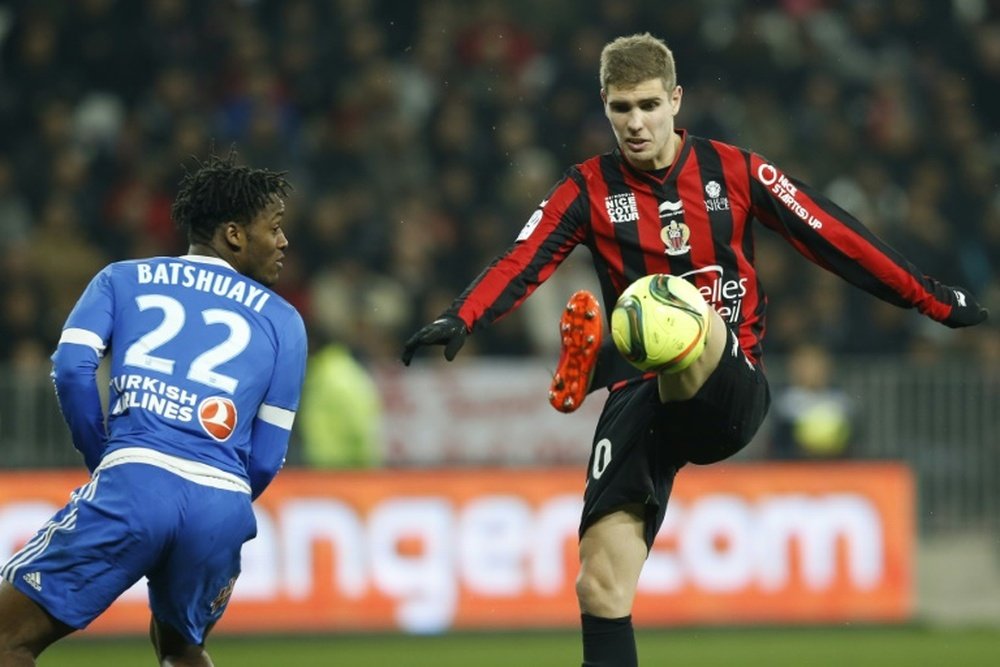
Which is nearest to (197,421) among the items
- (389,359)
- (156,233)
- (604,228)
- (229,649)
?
(604,228)

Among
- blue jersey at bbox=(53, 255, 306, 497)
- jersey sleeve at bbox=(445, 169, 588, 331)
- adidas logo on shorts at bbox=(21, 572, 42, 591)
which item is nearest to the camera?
adidas logo on shorts at bbox=(21, 572, 42, 591)

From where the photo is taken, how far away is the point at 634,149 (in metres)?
5.46

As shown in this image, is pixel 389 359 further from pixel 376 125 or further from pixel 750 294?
pixel 750 294

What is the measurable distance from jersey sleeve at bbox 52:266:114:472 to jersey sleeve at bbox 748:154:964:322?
2087 millimetres

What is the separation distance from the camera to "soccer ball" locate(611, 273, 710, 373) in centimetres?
496

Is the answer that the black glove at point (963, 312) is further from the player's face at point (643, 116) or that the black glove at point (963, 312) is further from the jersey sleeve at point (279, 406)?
the jersey sleeve at point (279, 406)

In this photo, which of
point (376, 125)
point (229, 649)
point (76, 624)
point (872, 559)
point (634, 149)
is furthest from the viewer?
point (376, 125)

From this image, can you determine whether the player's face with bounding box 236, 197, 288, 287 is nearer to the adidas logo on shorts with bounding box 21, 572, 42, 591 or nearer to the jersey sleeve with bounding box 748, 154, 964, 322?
the adidas logo on shorts with bounding box 21, 572, 42, 591

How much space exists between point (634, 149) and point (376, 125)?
7469mm

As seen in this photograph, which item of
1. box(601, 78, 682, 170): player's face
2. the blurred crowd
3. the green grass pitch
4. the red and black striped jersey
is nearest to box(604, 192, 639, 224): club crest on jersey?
the red and black striped jersey

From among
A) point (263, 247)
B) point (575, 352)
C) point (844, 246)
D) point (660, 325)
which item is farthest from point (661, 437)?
point (263, 247)

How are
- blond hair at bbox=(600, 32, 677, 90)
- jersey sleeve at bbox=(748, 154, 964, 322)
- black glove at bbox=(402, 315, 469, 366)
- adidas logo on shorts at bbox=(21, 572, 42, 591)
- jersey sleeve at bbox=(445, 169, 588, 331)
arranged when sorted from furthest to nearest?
jersey sleeve at bbox=(748, 154, 964, 322) < blond hair at bbox=(600, 32, 677, 90) < jersey sleeve at bbox=(445, 169, 588, 331) < black glove at bbox=(402, 315, 469, 366) < adidas logo on shorts at bbox=(21, 572, 42, 591)

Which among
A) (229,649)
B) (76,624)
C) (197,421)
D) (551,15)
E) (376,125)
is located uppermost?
(551,15)

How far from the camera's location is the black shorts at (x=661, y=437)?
528cm
